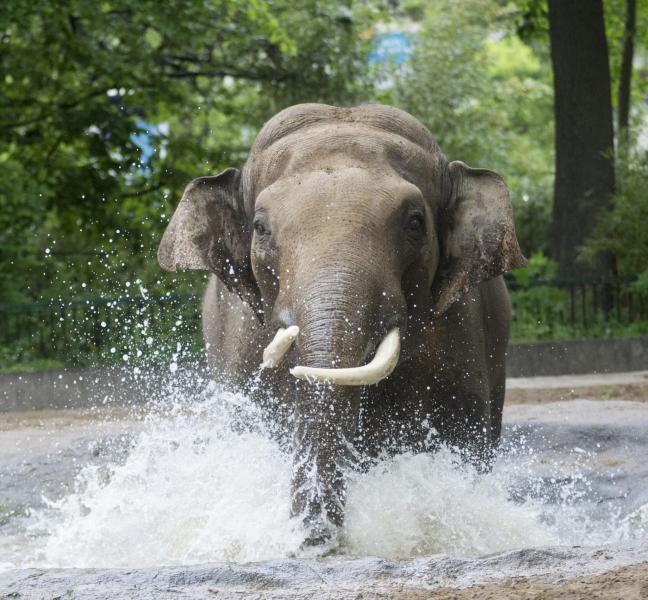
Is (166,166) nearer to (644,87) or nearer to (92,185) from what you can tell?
(92,185)

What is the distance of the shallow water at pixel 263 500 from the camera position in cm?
587

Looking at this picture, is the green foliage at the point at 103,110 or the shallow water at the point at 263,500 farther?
the green foliage at the point at 103,110

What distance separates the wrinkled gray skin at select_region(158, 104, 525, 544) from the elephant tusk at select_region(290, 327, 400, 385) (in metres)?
0.06

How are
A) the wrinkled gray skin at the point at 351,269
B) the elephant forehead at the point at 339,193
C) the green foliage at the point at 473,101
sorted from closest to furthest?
1. the wrinkled gray skin at the point at 351,269
2. the elephant forehead at the point at 339,193
3. the green foliage at the point at 473,101

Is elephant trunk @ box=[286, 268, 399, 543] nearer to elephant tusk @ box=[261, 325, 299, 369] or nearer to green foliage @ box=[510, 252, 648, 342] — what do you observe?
elephant tusk @ box=[261, 325, 299, 369]

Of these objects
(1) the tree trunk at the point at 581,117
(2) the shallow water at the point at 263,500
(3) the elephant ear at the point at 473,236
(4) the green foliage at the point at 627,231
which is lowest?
(2) the shallow water at the point at 263,500

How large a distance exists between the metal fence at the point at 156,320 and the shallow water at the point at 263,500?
15.8 ft

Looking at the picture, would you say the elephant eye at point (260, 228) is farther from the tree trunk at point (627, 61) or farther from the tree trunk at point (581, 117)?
the tree trunk at point (627, 61)

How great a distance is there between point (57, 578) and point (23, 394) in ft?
32.7

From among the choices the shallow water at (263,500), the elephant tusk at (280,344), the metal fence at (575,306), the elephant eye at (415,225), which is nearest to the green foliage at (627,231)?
the metal fence at (575,306)

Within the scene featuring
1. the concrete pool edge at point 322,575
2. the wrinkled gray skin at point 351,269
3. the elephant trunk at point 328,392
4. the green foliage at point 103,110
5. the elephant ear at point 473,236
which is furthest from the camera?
the green foliage at point 103,110

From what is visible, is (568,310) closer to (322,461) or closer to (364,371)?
(322,461)

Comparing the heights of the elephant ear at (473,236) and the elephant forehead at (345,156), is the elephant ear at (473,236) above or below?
below

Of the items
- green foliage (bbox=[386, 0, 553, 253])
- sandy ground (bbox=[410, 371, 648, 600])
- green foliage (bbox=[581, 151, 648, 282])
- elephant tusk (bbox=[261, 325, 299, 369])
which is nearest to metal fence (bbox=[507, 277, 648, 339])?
green foliage (bbox=[581, 151, 648, 282])
